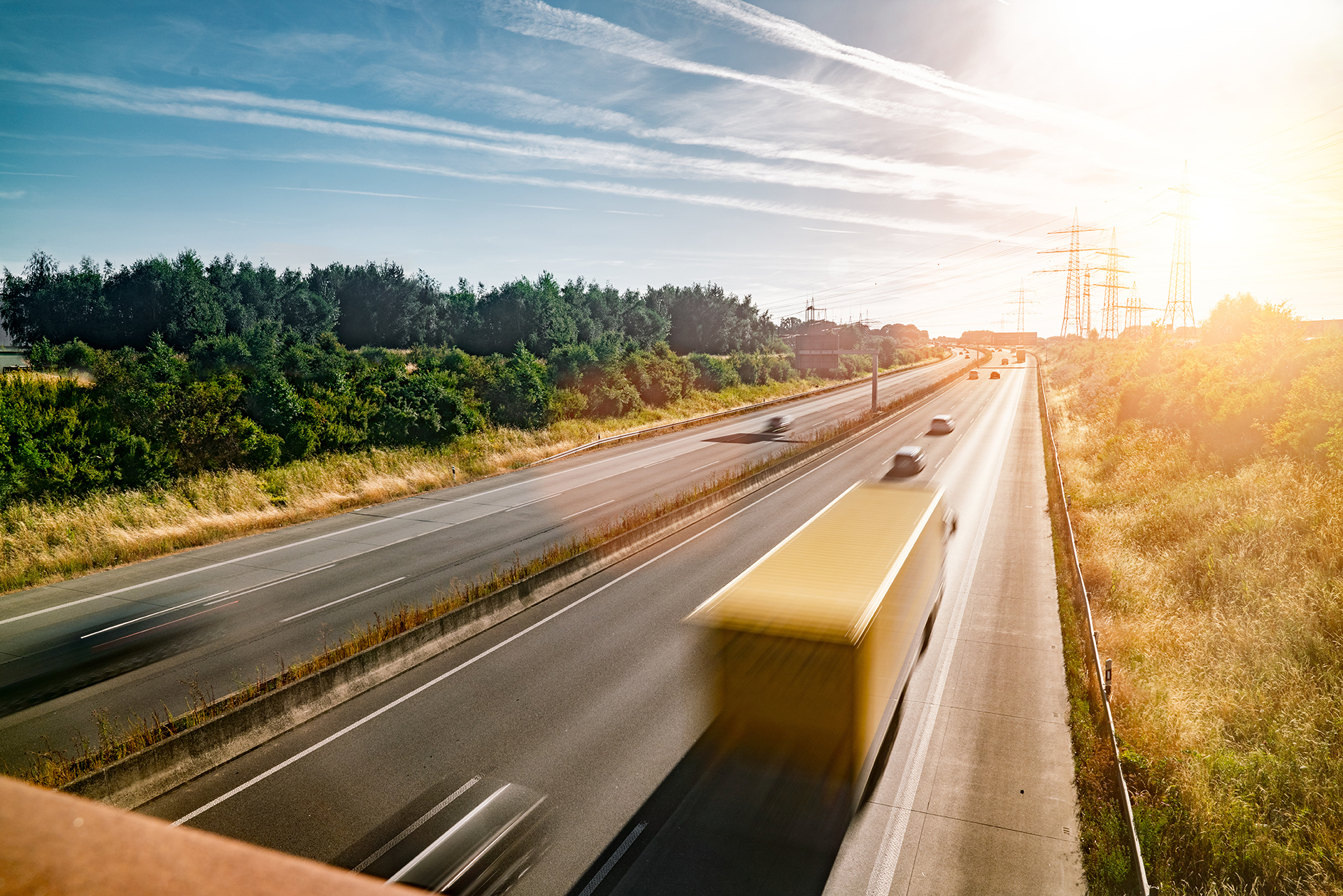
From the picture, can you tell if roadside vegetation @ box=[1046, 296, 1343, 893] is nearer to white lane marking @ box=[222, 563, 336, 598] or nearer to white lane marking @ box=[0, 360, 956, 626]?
white lane marking @ box=[222, 563, 336, 598]

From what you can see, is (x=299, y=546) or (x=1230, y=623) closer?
(x=1230, y=623)

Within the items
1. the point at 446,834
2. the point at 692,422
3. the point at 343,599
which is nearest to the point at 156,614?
the point at 343,599

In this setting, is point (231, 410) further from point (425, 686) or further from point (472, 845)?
point (472, 845)

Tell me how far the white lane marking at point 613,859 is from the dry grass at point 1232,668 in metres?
6.92

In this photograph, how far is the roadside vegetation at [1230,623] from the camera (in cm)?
973

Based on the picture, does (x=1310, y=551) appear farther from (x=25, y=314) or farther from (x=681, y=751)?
(x=25, y=314)

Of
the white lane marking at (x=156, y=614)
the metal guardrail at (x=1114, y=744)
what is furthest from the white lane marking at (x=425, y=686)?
the metal guardrail at (x=1114, y=744)

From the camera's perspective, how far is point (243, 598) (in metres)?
18.5

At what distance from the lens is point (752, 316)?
465 feet

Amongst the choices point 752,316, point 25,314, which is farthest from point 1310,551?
point 752,316

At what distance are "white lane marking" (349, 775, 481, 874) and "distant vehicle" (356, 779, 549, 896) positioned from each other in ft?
0.03

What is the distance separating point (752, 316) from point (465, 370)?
103 meters

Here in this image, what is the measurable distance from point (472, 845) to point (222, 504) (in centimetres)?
2399

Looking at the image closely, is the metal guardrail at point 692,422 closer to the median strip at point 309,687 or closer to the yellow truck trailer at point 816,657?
the median strip at point 309,687
